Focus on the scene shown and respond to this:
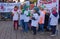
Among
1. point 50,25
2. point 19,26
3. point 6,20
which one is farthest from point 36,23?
point 6,20

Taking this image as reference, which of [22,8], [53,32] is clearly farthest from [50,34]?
[22,8]

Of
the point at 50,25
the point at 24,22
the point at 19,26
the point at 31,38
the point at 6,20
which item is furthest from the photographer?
the point at 6,20

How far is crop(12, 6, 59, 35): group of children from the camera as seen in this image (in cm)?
1441

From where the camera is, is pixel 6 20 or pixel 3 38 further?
pixel 6 20

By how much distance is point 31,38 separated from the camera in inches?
535

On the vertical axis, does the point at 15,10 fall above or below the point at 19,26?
above

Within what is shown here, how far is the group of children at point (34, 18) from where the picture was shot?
14.4m

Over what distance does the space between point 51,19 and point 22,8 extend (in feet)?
8.59

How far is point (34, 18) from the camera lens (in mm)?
14531

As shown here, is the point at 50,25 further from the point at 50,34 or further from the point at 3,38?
the point at 3,38

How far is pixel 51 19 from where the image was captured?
1443 centimetres

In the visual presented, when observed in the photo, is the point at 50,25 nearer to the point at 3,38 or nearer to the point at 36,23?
the point at 36,23

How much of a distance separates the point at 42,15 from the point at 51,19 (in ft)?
3.32

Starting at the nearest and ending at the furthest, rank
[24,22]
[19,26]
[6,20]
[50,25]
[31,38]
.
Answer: [31,38]
[50,25]
[24,22]
[19,26]
[6,20]
